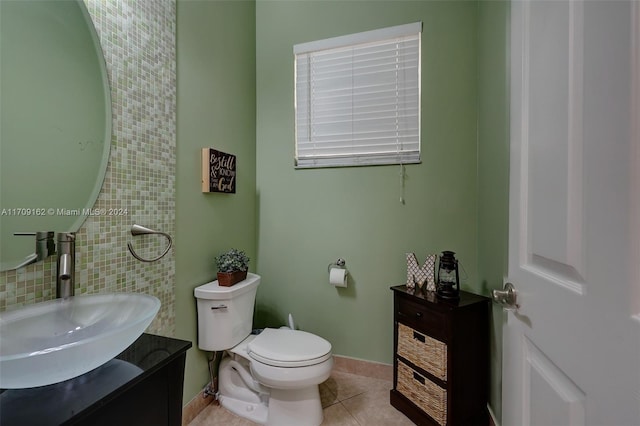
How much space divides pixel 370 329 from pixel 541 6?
1880 millimetres

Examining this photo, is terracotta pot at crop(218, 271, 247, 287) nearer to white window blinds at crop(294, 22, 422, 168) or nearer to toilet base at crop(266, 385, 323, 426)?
toilet base at crop(266, 385, 323, 426)

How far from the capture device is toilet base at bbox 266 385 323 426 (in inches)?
58.9

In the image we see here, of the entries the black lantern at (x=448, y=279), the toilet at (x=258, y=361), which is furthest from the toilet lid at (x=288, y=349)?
the black lantern at (x=448, y=279)

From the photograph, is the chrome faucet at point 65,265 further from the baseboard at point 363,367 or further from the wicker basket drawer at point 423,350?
the baseboard at point 363,367

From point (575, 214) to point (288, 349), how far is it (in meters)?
1.39

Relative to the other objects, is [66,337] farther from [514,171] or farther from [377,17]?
[377,17]

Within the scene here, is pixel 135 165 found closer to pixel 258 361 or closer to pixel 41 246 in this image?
pixel 41 246

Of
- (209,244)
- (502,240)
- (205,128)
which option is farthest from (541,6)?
(209,244)

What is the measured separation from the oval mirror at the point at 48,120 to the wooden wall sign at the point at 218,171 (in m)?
0.55

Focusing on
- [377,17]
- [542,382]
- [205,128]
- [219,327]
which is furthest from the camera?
[377,17]

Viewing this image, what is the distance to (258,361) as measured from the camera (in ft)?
4.85

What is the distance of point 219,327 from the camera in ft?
5.18

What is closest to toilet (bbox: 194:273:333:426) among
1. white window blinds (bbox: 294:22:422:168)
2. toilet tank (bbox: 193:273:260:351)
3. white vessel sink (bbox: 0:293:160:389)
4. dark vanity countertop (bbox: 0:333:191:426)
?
toilet tank (bbox: 193:273:260:351)

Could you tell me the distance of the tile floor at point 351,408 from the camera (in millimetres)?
1578
